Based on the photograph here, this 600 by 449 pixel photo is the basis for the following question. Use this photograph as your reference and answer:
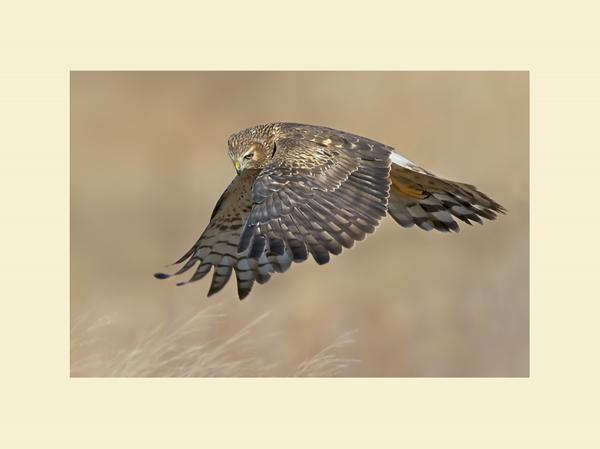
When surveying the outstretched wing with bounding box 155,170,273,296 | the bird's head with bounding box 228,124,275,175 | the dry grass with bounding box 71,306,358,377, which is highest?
the bird's head with bounding box 228,124,275,175

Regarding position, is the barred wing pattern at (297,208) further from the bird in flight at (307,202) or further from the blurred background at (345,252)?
the blurred background at (345,252)

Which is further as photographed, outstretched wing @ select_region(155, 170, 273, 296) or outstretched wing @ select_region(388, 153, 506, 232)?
outstretched wing @ select_region(388, 153, 506, 232)

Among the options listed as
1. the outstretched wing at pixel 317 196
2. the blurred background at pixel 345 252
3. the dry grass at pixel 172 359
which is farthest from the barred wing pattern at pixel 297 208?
the blurred background at pixel 345 252

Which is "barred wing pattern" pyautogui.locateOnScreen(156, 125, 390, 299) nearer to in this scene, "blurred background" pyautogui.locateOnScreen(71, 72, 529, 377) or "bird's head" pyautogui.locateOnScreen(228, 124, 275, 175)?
"bird's head" pyautogui.locateOnScreen(228, 124, 275, 175)

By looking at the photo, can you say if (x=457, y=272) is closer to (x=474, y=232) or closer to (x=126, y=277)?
(x=474, y=232)

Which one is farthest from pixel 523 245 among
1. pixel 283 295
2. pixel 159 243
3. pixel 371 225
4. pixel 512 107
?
pixel 371 225

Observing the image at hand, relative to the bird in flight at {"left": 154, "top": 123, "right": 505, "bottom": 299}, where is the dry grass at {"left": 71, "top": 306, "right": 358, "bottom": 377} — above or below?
below

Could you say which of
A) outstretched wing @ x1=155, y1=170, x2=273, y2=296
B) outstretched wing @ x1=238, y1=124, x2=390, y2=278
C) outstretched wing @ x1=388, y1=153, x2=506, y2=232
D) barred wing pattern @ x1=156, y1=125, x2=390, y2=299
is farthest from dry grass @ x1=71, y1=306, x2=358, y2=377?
outstretched wing @ x1=388, y1=153, x2=506, y2=232

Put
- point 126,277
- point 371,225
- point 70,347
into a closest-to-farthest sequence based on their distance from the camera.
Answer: point 371,225
point 70,347
point 126,277
